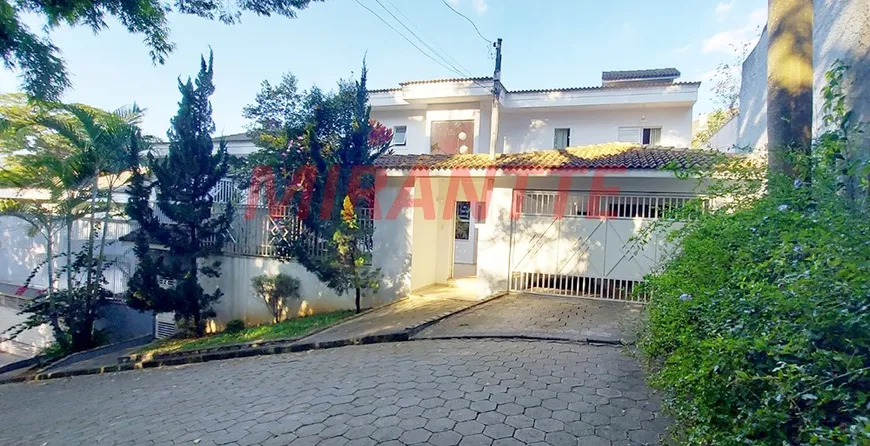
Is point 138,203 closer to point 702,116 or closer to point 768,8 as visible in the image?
point 768,8

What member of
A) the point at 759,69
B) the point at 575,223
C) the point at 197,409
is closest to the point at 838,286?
the point at 197,409

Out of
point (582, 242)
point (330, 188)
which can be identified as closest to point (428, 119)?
point (330, 188)

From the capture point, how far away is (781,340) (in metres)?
1.83

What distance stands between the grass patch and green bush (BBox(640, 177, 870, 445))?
6.98m

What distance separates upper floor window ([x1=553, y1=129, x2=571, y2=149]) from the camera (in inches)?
593

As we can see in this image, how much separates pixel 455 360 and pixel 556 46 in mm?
12052

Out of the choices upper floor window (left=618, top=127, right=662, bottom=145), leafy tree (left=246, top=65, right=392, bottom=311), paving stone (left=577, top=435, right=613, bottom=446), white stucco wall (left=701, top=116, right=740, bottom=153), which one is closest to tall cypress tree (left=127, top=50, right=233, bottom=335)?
leafy tree (left=246, top=65, right=392, bottom=311)

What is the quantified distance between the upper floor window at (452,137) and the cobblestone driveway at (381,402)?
979 centimetres

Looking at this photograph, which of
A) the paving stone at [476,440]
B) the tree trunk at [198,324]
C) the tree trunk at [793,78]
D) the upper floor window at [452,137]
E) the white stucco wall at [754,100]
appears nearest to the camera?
the paving stone at [476,440]

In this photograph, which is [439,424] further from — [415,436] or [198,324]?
[198,324]

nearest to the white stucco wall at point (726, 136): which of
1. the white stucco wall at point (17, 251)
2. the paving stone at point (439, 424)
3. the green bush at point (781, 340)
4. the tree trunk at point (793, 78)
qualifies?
the tree trunk at point (793, 78)

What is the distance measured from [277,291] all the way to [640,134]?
41.3 feet

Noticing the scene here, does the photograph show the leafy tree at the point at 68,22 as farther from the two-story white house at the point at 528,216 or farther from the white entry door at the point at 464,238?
the white entry door at the point at 464,238

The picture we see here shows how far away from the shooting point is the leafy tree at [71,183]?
9.67 meters
